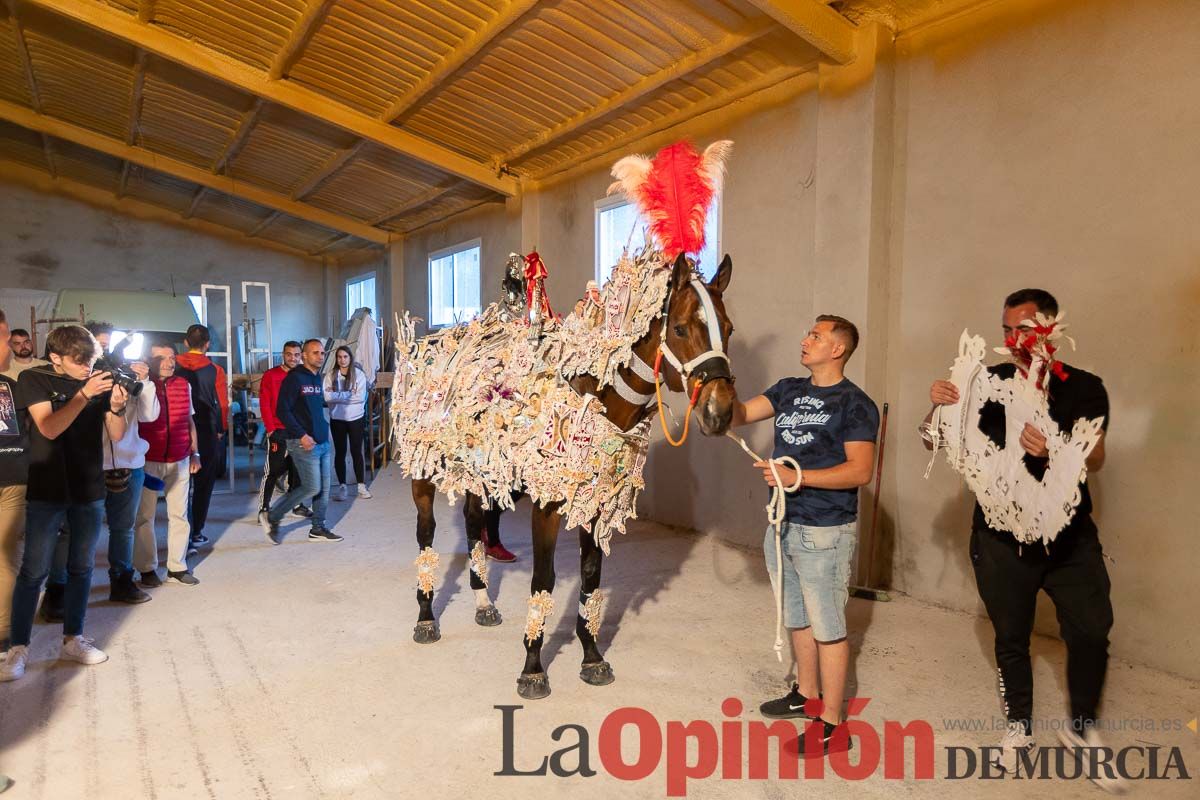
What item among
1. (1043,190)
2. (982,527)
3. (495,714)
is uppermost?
(1043,190)

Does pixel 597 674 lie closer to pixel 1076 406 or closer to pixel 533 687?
pixel 533 687

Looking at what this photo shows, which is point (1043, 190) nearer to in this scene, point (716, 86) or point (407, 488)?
point (716, 86)

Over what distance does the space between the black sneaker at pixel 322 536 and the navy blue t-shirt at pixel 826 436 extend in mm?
4260

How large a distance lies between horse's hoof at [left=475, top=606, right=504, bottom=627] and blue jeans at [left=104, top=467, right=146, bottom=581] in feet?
6.84

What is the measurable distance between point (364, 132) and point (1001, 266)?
6.10 meters

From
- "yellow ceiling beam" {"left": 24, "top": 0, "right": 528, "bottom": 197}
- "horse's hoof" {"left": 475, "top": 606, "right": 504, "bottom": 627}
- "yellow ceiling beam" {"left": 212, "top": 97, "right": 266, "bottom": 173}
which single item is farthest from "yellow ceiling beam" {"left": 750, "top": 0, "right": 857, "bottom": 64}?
"yellow ceiling beam" {"left": 212, "top": 97, "right": 266, "bottom": 173}

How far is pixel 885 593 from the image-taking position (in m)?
4.32

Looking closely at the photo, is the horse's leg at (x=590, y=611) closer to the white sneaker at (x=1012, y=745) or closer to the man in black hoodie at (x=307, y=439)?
the white sneaker at (x=1012, y=745)

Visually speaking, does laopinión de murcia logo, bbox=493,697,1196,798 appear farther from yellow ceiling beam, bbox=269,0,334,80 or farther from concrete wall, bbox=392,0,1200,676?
yellow ceiling beam, bbox=269,0,334,80

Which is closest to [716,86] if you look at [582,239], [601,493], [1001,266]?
[582,239]

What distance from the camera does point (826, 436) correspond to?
2.48 m

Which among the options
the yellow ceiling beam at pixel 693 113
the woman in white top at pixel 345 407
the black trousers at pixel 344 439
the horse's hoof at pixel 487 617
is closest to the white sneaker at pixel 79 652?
the horse's hoof at pixel 487 617

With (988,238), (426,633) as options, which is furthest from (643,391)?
(988,238)

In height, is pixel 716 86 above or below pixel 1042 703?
above
